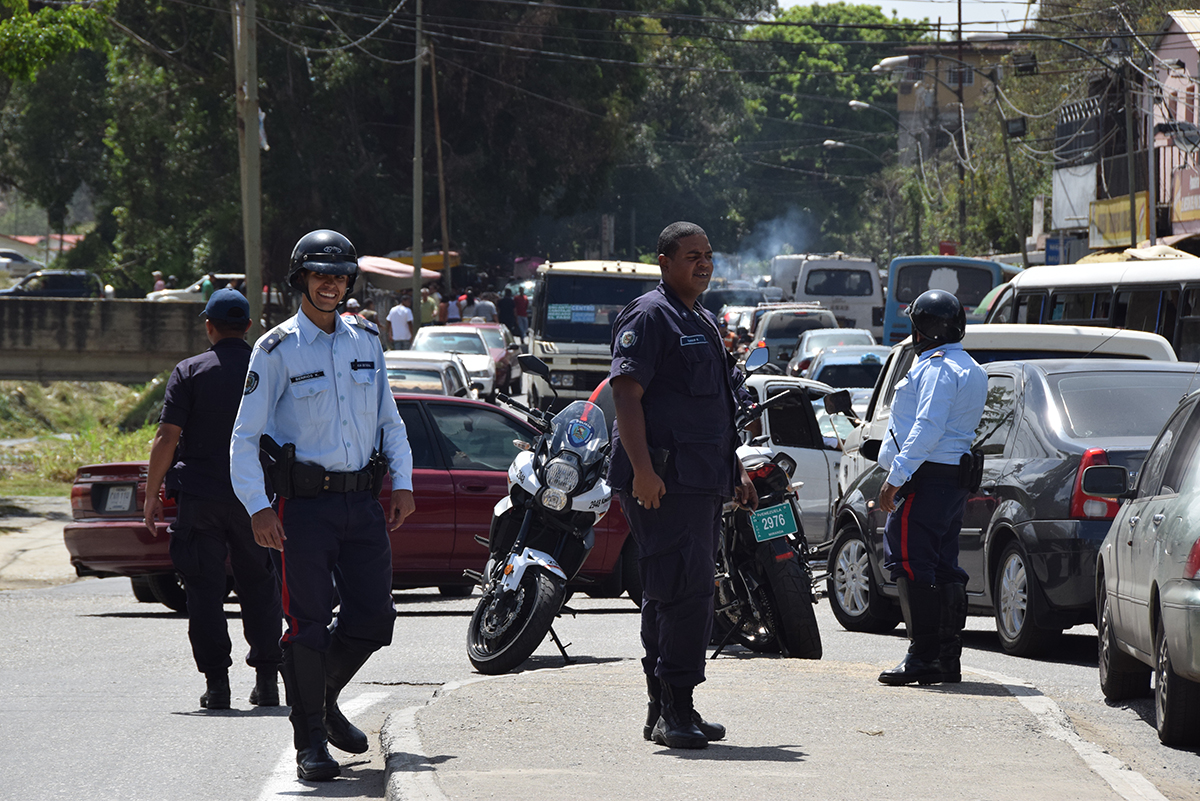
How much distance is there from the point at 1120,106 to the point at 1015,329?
32295mm

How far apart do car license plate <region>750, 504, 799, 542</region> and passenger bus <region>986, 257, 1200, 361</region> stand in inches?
411

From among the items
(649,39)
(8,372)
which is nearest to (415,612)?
(8,372)

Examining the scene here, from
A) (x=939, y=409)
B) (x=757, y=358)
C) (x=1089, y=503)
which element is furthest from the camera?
(x=1089, y=503)

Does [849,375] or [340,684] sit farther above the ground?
[849,375]

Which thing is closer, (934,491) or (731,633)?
(934,491)

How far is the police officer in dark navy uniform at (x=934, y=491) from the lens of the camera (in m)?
6.96

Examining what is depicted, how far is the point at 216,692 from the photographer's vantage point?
692 centimetres

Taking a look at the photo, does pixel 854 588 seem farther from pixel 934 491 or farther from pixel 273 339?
pixel 273 339

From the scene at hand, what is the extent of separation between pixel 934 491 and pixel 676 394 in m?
2.12

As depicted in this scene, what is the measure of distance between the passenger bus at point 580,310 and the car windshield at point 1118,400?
17583mm

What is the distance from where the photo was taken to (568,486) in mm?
7594

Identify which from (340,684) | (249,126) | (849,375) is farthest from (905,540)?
(849,375)

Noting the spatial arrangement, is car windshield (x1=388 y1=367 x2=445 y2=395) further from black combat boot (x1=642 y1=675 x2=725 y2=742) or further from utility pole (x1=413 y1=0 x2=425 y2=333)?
utility pole (x1=413 y1=0 x2=425 y2=333)

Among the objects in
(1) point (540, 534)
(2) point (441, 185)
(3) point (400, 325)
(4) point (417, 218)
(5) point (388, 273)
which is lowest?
(1) point (540, 534)
